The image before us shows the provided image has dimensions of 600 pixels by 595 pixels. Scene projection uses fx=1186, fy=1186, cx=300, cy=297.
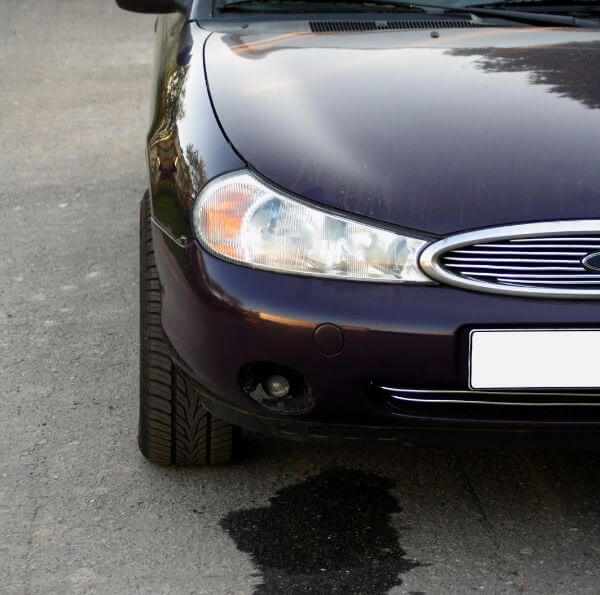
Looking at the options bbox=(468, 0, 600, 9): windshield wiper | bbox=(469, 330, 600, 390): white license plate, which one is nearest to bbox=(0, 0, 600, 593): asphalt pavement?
bbox=(469, 330, 600, 390): white license plate

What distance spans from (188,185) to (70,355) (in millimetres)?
1379

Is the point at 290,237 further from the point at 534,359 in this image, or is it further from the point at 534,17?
the point at 534,17

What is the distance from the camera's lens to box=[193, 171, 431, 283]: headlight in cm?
232

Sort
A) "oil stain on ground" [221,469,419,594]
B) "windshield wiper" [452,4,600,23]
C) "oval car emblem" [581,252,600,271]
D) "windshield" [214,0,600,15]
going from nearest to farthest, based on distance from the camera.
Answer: "oval car emblem" [581,252,600,271]
"oil stain on ground" [221,469,419,594]
"windshield wiper" [452,4,600,23]
"windshield" [214,0,600,15]

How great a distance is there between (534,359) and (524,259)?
0.20m

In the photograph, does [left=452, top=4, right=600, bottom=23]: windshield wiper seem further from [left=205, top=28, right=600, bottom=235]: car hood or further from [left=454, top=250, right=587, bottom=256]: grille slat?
[left=454, top=250, right=587, bottom=256]: grille slat

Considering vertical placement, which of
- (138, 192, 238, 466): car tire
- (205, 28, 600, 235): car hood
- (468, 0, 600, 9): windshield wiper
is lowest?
(138, 192, 238, 466): car tire

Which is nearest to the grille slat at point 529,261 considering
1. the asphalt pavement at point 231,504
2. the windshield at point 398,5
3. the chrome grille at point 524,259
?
the chrome grille at point 524,259

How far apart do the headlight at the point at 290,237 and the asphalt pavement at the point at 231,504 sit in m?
0.70

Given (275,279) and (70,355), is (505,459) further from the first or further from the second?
(70,355)

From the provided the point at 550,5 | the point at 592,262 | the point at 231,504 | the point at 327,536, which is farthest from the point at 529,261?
the point at 550,5

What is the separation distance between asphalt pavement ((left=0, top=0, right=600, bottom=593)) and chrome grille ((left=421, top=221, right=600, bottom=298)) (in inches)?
27.0

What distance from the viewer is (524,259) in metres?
2.29

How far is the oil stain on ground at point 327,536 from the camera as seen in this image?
2.56 metres
